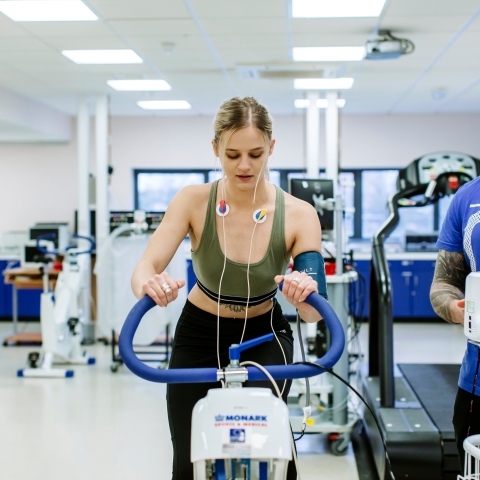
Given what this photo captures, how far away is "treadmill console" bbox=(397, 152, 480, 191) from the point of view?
4059 millimetres

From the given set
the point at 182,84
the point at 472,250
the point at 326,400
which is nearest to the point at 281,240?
the point at 472,250

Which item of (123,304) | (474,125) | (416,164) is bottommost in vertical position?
(123,304)

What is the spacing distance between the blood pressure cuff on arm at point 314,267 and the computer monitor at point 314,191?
7.02ft

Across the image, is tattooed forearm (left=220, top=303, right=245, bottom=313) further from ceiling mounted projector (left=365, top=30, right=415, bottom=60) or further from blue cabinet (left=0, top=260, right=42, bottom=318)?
blue cabinet (left=0, top=260, right=42, bottom=318)

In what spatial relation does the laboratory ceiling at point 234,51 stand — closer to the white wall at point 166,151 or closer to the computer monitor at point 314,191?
the white wall at point 166,151

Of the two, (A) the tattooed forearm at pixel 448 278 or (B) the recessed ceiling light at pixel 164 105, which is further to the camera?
(B) the recessed ceiling light at pixel 164 105

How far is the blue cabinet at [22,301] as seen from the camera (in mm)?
7727

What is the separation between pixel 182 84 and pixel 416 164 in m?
3.10

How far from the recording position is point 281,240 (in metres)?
1.71

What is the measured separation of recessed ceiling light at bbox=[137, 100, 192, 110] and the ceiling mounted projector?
11.1 feet

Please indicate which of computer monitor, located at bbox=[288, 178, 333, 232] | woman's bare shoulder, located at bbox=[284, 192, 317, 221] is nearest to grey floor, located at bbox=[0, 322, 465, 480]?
computer monitor, located at bbox=[288, 178, 333, 232]

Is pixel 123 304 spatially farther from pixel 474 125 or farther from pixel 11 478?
pixel 474 125

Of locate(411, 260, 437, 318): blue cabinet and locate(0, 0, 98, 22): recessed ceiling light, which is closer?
locate(0, 0, 98, 22): recessed ceiling light

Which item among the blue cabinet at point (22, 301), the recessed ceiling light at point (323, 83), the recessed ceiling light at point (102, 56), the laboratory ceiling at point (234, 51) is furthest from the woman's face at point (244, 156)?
the blue cabinet at point (22, 301)
